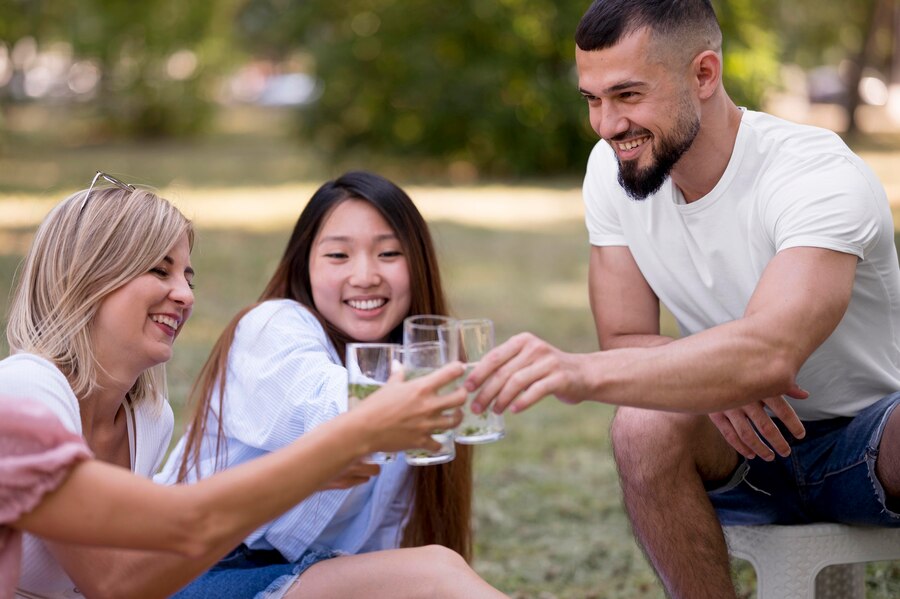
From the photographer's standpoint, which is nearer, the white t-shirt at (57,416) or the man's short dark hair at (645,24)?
the white t-shirt at (57,416)

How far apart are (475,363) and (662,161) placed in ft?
3.56

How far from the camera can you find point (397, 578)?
2607 mm

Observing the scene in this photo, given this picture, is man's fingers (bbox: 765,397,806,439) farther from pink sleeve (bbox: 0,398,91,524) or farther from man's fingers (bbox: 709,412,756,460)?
pink sleeve (bbox: 0,398,91,524)

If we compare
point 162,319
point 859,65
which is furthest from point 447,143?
point 162,319

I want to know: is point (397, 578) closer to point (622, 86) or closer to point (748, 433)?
point (748, 433)

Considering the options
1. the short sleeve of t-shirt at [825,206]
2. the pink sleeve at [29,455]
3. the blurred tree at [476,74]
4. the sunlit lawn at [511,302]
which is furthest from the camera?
the blurred tree at [476,74]

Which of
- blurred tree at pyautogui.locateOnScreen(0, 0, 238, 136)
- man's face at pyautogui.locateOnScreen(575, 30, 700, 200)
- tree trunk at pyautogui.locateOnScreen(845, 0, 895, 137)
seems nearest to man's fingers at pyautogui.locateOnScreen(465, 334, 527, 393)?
man's face at pyautogui.locateOnScreen(575, 30, 700, 200)

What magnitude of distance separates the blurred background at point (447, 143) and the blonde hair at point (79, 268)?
1.48 feet

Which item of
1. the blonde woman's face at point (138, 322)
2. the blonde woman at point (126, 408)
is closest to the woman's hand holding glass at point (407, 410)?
the blonde woman at point (126, 408)

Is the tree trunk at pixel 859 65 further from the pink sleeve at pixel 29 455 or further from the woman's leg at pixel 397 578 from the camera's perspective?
the pink sleeve at pixel 29 455

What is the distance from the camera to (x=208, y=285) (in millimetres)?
9508

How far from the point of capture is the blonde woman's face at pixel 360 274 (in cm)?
315

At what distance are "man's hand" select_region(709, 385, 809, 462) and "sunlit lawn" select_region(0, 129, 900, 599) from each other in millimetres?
1154

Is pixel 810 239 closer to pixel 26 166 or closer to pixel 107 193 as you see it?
pixel 107 193
